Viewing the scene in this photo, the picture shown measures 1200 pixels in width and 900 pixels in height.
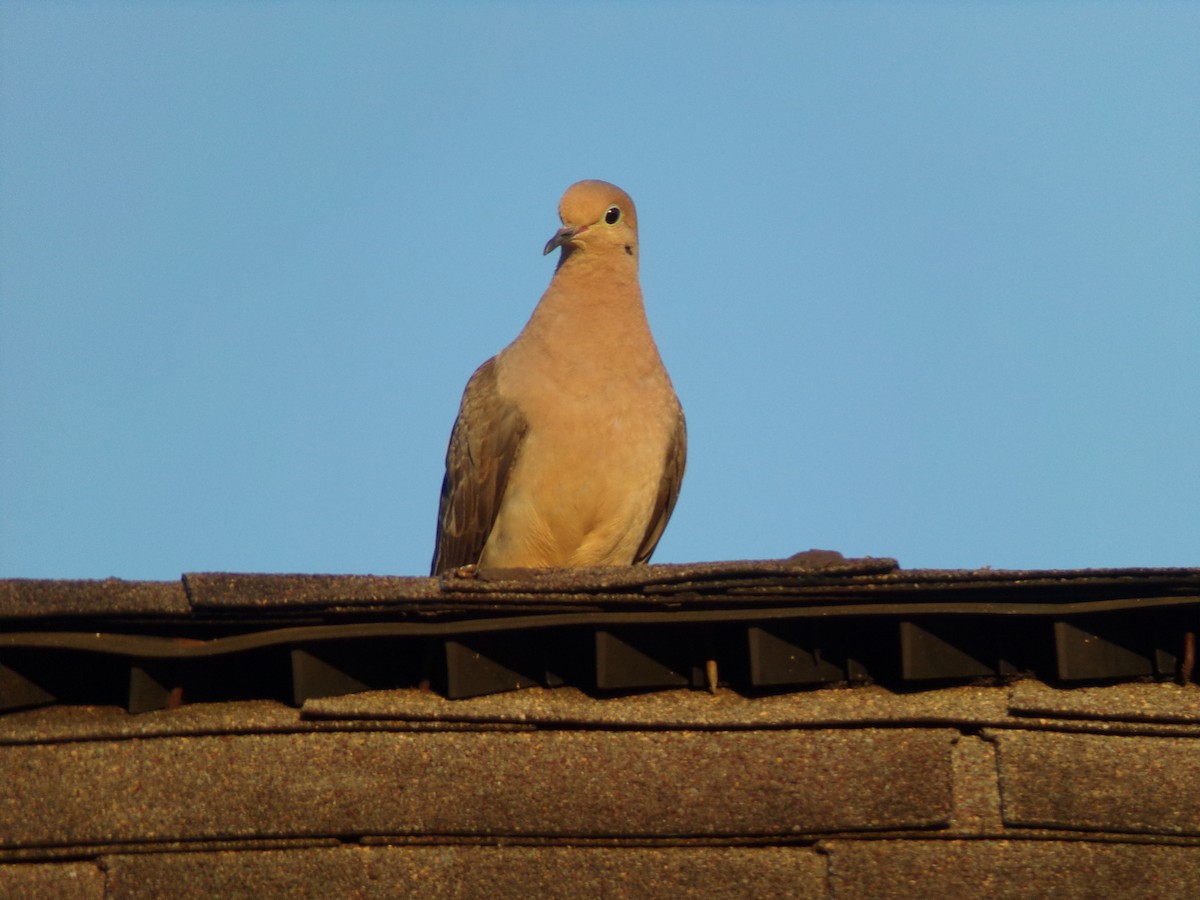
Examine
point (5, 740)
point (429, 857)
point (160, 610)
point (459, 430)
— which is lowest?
point (429, 857)

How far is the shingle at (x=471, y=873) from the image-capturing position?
3.68m

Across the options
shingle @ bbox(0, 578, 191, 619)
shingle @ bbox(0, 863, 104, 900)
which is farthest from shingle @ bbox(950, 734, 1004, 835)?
shingle @ bbox(0, 863, 104, 900)

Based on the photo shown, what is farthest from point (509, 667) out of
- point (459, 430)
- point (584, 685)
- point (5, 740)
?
point (459, 430)

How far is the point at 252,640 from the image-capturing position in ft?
12.5

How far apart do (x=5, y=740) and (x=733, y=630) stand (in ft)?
5.69

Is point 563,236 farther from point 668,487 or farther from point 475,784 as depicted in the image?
point 475,784

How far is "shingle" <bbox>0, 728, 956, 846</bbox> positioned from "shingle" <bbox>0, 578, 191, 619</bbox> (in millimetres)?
325

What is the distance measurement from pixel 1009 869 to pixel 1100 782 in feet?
0.99

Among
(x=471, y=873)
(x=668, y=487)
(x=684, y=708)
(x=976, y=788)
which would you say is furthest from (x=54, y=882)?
(x=668, y=487)

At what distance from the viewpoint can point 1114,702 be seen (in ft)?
12.8

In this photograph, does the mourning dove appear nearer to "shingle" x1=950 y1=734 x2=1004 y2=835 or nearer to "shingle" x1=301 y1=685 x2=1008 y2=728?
"shingle" x1=301 y1=685 x2=1008 y2=728

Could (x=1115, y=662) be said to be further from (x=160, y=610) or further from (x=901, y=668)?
(x=160, y=610)

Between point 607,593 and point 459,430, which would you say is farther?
point 459,430

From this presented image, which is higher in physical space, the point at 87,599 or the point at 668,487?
the point at 668,487
